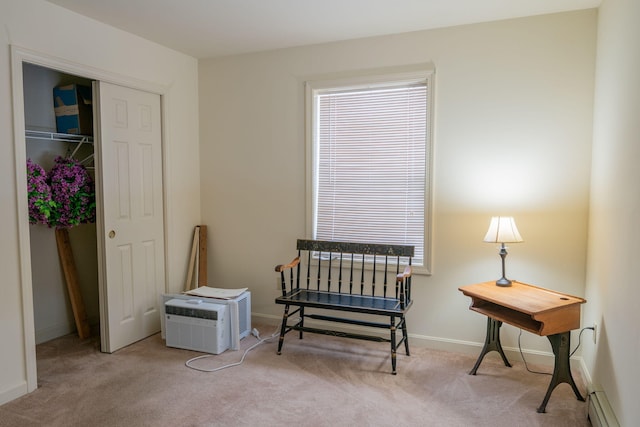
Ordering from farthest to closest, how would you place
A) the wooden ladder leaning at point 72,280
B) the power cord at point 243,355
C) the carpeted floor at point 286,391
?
the wooden ladder leaning at point 72,280 → the power cord at point 243,355 → the carpeted floor at point 286,391

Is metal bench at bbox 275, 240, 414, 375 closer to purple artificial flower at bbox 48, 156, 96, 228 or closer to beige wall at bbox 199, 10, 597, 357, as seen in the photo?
beige wall at bbox 199, 10, 597, 357

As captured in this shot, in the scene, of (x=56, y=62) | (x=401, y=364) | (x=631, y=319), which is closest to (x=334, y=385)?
(x=401, y=364)

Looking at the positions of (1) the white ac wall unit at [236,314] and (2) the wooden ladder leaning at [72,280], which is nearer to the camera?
(1) the white ac wall unit at [236,314]

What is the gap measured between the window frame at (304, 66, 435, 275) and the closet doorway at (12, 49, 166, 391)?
1286mm

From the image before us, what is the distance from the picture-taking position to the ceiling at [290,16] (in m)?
2.75

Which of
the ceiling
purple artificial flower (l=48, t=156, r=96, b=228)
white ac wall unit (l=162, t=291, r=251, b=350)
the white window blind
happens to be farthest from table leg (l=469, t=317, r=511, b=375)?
purple artificial flower (l=48, t=156, r=96, b=228)

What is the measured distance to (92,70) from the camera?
119 inches

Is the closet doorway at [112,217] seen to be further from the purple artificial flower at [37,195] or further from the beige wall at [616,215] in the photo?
the beige wall at [616,215]

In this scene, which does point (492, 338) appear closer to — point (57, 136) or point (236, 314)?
point (236, 314)

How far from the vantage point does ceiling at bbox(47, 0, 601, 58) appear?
2.75 meters

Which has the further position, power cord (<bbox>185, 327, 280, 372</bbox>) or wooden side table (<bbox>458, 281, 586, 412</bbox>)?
power cord (<bbox>185, 327, 280, 372</bbox>)

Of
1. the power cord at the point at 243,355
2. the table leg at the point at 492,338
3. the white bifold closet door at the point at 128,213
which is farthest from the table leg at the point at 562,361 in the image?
the white bifold closet door at the point at 128,213

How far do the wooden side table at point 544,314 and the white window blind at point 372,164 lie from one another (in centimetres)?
76

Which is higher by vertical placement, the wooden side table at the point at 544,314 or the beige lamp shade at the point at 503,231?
the beige lamp shade at the point at 503,231
